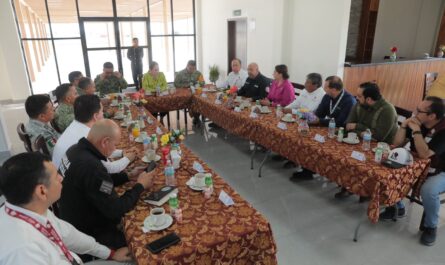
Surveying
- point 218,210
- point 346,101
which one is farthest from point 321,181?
point 218,210

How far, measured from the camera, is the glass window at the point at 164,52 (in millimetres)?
9414

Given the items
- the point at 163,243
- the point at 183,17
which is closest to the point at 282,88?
the point at 163,243

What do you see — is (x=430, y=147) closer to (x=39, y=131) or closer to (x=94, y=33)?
(x=39, y=131)

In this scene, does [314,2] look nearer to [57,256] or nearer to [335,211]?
[335,211]

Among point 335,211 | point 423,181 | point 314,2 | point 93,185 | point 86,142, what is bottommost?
point 335,211

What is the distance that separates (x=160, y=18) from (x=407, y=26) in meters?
7.17

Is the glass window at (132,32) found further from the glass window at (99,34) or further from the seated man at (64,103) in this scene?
the seated man at (64,103)

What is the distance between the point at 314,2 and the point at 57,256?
5951 mm

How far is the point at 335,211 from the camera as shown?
114 inches

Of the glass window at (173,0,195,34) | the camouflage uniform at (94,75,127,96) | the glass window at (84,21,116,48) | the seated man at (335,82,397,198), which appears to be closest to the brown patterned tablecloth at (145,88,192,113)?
the camouflage uniform at (94,75,127,96)

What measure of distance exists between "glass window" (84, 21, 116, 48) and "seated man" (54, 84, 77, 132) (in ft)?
19.6

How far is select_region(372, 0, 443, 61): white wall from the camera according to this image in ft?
24.5

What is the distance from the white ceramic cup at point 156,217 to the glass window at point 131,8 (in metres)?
8.30

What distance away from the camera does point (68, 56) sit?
8.40 meters
